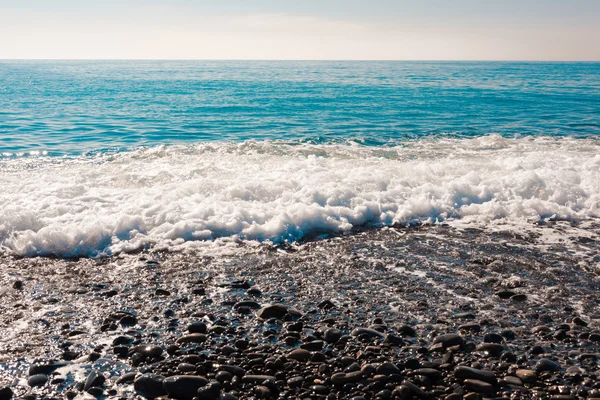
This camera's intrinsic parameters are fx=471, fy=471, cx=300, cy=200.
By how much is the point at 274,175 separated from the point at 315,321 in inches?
264

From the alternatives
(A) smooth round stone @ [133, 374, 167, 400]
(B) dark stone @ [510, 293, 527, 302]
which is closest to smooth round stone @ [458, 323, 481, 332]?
(B) dark stone @ [510, 293, 527, 302]

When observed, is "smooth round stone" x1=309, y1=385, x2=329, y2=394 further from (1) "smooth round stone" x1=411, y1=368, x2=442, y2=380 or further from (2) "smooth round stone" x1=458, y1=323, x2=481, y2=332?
(2) "smooth round stone" x1=458, y1=323, x2=481, y2=332

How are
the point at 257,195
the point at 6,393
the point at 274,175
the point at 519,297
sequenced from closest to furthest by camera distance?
the point at 6,393 → the point at 519,297 → the point at 257,195 → the point at 274,175

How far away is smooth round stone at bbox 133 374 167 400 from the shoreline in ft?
0.04

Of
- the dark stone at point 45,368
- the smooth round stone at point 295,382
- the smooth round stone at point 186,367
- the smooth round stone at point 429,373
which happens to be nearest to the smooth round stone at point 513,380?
the smooth round stone at point 429,373

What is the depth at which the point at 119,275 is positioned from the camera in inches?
273

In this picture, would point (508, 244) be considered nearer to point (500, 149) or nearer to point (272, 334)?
point (272, 334)

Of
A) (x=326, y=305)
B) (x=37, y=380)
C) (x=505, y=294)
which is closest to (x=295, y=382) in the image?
(x=326, y=305)

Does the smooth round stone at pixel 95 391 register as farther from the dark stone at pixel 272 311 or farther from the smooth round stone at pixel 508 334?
the smooth round stone at pixel 508 334

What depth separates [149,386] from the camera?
4.42m

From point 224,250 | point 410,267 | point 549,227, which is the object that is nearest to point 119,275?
point 224,250

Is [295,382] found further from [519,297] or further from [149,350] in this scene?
[519,297]

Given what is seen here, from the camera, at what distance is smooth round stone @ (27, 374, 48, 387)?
4449 mm

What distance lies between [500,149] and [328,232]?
32.8 ft
